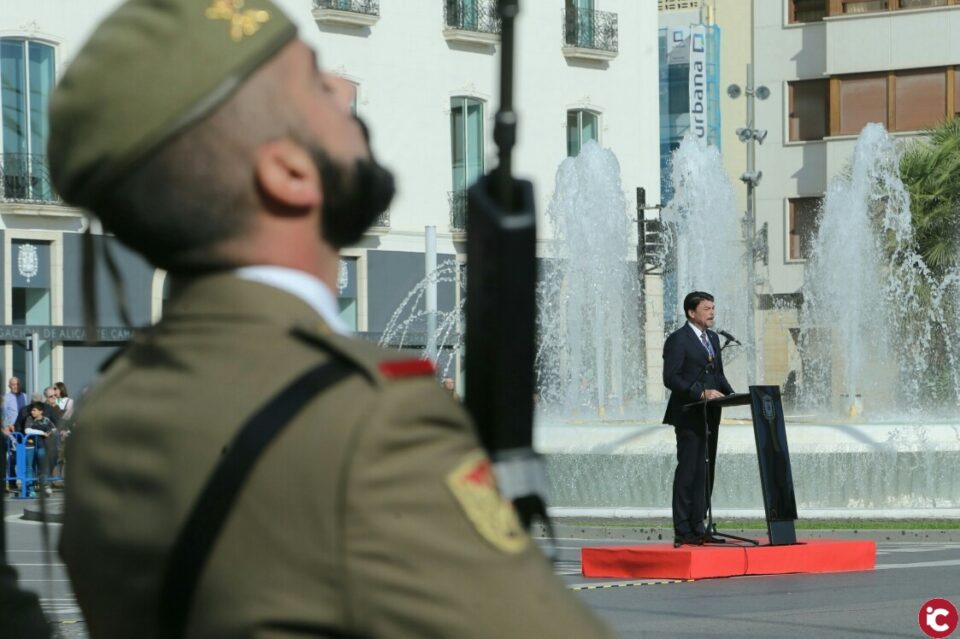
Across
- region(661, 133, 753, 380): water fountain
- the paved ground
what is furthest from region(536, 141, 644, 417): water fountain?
the paved ground

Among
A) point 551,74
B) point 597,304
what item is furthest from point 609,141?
point 597,304

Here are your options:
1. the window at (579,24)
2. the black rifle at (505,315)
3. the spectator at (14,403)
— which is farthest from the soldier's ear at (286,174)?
the window at (579,24)

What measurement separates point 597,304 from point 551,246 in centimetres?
645

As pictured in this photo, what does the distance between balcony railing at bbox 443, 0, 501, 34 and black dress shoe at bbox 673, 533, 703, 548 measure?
28763 mm

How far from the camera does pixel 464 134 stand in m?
42.7

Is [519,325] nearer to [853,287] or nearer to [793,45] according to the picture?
[853,287]

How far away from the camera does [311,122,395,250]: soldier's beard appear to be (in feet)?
5.29

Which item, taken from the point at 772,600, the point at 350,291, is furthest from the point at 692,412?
the point at 350,291

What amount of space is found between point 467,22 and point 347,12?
3491mm

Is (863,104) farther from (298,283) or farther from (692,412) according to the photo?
(298,283)

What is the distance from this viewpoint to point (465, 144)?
4284 cm

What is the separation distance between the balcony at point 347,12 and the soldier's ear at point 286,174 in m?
38.6

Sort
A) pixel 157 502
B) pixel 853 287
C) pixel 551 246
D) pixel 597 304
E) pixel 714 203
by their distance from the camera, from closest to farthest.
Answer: pixel 157 502 → pixel 853 287 → pixel 597 304 → pixel 714 203 → pixel 551 246

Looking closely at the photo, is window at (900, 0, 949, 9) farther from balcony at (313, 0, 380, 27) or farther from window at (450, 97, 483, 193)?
balcony at (313, 0, 380, 27)
